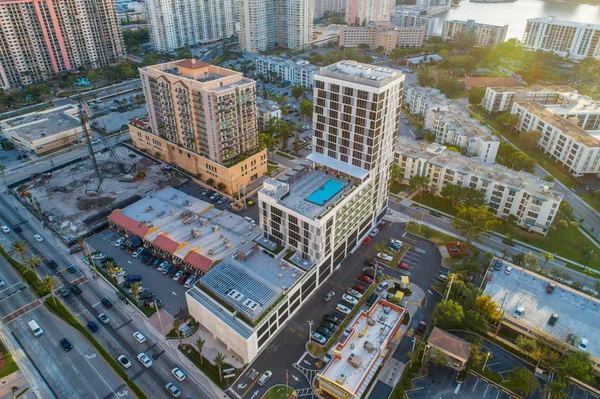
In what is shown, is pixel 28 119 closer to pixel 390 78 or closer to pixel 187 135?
pixel 187 135

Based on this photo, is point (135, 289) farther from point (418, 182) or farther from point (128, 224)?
point (418, 182)

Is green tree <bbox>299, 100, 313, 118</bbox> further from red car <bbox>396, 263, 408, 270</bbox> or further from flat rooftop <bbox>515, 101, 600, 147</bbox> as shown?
red car <bbox>396, 263, 408, 270</bbox>

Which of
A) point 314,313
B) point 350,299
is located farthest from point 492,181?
point 314,313

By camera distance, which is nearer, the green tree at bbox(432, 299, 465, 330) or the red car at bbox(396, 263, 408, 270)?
the green tree at bbox(432, 299, 465, 330)

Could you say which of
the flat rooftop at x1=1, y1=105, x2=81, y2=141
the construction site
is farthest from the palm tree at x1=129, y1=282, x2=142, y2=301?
the flat rooftop at x1=1, y1=105, x2=81, y2=141

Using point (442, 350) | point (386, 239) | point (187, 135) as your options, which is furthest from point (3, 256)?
point (442, 350)
